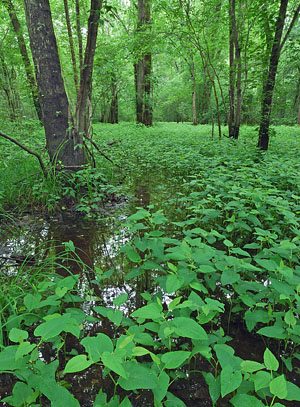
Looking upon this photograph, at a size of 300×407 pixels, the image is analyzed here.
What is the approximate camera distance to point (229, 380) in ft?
2.92

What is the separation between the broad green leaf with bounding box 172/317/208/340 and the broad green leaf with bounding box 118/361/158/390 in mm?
186

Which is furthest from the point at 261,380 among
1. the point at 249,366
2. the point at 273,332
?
the point at 273,332

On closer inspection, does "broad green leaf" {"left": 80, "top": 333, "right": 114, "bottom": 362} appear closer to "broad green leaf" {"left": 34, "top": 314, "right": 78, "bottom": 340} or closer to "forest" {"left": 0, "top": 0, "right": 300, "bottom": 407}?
"forest" {"left": 0, "top": 0, "right": 300, "bottom": 407}

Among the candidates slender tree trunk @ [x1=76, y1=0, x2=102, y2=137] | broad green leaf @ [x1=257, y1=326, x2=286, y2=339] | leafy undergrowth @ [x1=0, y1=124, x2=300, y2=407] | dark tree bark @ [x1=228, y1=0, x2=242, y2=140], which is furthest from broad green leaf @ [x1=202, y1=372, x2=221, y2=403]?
dark tree bark @ [x1=228, y1=0, x2=242, y2=140]

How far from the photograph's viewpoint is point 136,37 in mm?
7320

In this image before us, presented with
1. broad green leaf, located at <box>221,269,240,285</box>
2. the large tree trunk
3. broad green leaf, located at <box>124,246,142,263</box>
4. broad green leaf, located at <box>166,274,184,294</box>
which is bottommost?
broad green leaf, located at <box>124,246,142,263</box>

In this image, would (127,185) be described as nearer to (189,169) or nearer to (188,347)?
(189,169)

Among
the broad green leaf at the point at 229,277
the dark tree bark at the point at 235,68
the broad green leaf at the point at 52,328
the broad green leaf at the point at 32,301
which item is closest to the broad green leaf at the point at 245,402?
the broad green leaf at the point at 229,277

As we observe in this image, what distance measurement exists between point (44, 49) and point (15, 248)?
2.81 metres

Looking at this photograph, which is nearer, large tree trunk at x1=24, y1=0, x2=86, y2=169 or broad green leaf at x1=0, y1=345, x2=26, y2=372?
broad green leaf at x1=0, y1=345, x2=26, y2=372

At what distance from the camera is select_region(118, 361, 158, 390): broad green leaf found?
845mm

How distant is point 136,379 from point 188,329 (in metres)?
0.28

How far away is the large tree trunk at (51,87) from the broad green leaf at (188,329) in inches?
115

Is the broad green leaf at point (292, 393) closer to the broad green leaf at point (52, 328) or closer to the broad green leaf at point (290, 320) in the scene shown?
the broad green leaf at point (290, 320)
